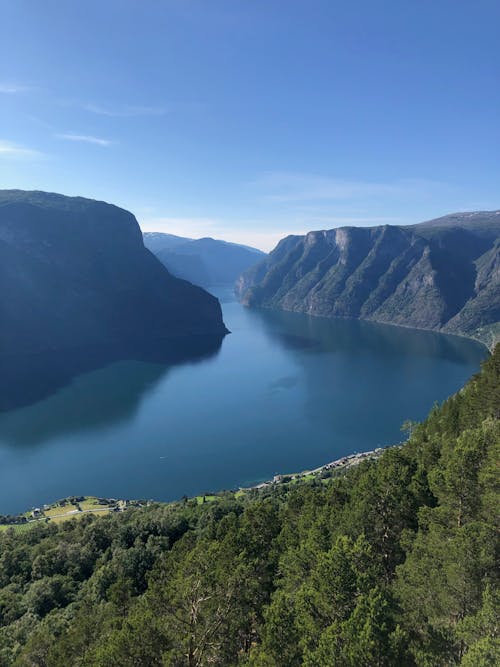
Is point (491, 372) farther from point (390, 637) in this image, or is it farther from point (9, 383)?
point (9, 383)

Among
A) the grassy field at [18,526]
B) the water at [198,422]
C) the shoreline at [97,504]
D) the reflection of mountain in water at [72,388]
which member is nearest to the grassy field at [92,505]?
the shoreline at [97,504]

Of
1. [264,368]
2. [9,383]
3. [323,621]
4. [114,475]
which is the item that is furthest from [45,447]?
[323,621]

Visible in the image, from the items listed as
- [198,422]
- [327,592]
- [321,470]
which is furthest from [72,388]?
[327,592]

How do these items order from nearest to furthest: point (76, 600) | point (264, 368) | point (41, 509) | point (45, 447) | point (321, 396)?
point (76, 600), point (41, 509), point (45, 447), point (321, 396), point (264, 368)

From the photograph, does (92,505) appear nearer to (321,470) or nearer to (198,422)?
(321,470)

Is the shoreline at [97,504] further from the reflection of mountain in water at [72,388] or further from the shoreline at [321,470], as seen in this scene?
the reflection of mountain in water at [72,388]

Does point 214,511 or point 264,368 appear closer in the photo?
point 214,511
